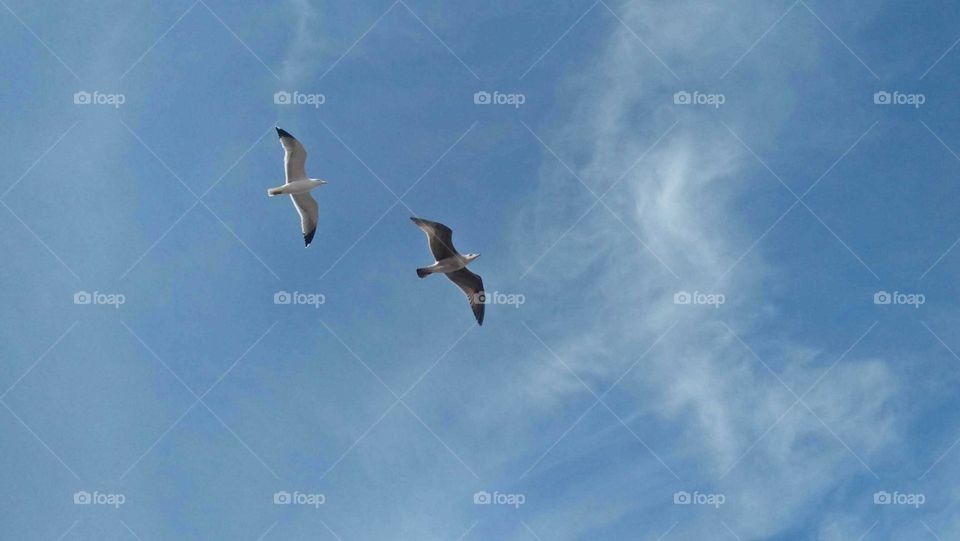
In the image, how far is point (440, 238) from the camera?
5369cm

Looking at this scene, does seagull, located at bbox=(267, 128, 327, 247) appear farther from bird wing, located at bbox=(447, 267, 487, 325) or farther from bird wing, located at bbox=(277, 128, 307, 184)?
bird wing, located at bbox=(447, 267, 487, 325)

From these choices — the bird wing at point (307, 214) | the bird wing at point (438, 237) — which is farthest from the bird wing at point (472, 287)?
the bird wing at point (307, 214)

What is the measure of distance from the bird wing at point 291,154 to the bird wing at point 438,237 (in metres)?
4.59

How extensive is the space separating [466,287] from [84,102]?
15.6 m

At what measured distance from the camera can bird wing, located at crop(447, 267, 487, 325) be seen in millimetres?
55031

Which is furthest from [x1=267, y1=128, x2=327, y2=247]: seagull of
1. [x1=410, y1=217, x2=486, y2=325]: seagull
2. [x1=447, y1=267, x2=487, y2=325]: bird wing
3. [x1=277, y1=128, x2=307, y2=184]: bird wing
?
[x1=447, y1=267, x2=487, y2=325]: bird wing

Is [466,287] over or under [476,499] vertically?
over

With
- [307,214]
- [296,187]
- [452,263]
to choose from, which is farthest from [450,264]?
[296,187]

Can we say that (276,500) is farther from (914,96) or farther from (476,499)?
(914,96)

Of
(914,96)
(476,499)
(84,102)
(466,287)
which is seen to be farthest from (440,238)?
(914,96)

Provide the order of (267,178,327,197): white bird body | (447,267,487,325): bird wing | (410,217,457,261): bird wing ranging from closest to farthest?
1. (410,217,457,261): bird wing
2. (267,178,327,197): white bird body
3. (447,267,487,325): bird wing

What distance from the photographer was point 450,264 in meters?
54.3

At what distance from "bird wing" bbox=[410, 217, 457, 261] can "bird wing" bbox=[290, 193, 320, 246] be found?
13.0ft

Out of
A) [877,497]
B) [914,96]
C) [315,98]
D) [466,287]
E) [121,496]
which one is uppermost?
[914,96]
